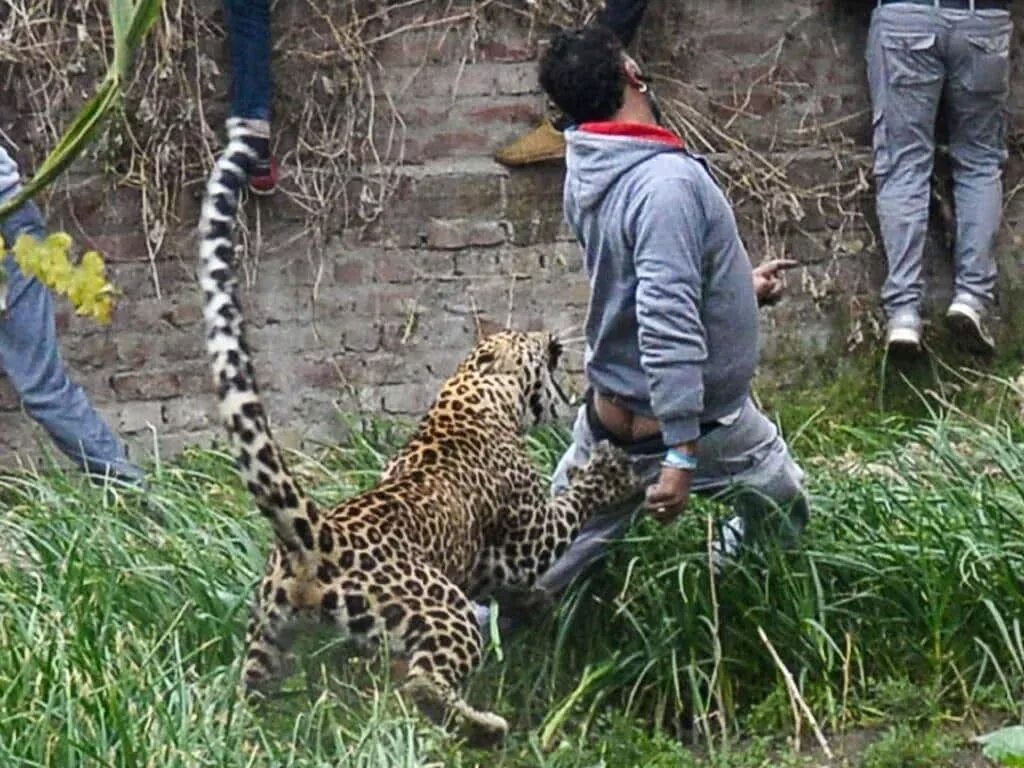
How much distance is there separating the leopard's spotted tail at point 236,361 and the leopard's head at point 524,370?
3.96 ft

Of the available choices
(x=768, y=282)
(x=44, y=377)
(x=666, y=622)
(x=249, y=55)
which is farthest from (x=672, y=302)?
(x=249, y=55)

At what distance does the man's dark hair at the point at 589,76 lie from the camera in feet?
18.7

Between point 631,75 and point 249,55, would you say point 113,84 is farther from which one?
point 249,55

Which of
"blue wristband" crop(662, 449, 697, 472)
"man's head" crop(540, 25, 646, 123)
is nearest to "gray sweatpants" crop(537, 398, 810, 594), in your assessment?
"blue wristband" crop(662, 449, 697, 472)

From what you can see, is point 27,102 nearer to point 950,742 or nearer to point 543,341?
point 543,341

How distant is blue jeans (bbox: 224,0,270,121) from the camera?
831 cm

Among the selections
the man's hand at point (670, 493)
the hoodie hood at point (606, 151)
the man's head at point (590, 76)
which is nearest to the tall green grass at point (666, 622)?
the man's hand at point (670, 493)

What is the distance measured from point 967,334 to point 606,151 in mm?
3615

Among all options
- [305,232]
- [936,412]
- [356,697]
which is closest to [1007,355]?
[936,412]

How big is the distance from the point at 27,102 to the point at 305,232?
1.06m

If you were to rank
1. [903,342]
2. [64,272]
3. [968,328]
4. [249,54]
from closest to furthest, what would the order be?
[64,272]
[249,54]
[903,342]
[968,328]

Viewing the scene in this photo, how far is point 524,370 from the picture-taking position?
635 cm

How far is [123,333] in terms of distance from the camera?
8562mm

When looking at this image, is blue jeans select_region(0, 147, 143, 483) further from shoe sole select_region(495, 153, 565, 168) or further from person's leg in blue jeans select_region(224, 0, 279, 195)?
shoe sole select_region(495, 153, 565, 168)
